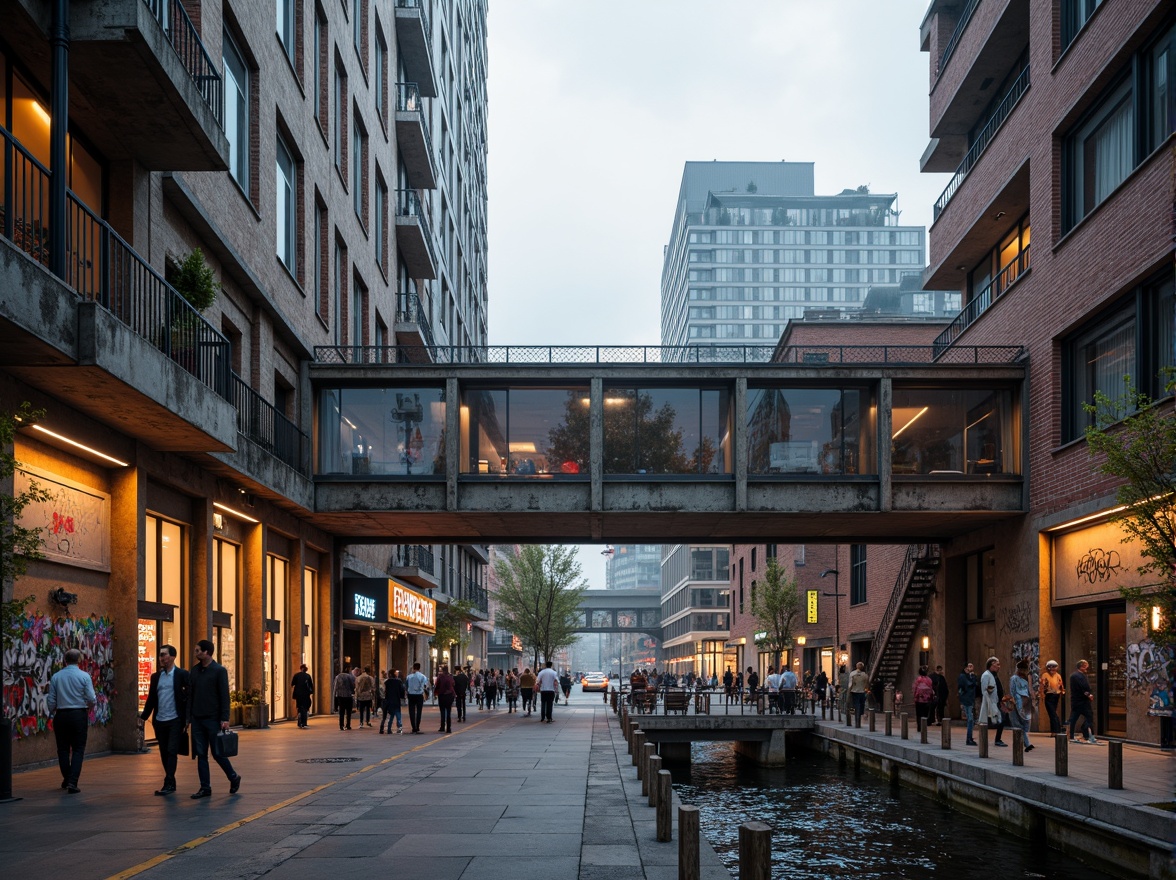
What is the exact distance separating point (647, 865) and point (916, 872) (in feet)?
22.9

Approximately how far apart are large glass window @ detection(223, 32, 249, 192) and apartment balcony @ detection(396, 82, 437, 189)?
18.8 metres

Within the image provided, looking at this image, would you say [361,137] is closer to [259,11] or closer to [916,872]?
[259,11]

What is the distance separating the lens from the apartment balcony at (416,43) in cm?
4359

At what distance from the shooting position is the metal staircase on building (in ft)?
119

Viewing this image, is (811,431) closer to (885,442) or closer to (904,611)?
(885,442)

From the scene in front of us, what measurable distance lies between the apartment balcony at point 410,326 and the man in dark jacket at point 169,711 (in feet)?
96.0

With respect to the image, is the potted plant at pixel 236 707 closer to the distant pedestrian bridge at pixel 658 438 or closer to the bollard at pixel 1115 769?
the distant pedestrian bridge at pixel 658 438

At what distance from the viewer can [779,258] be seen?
160 metres

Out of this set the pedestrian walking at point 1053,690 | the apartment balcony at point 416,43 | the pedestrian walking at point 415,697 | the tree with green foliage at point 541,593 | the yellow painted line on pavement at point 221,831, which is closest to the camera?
the yellow painted line on pavement at point 221,831

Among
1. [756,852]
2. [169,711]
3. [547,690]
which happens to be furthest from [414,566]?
[756,852]

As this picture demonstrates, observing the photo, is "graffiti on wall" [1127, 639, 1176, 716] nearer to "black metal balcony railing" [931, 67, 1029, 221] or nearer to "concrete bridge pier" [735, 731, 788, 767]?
"concrete bridge pier" [735, 731, 788, 767]

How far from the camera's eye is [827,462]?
29.7m

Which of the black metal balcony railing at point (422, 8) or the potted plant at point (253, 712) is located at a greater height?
the black metal balcony railing at point (422, 8)

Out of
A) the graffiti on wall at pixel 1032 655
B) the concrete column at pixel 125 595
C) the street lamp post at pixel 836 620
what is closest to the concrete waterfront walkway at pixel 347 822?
the concrete column at pixel 125 595
